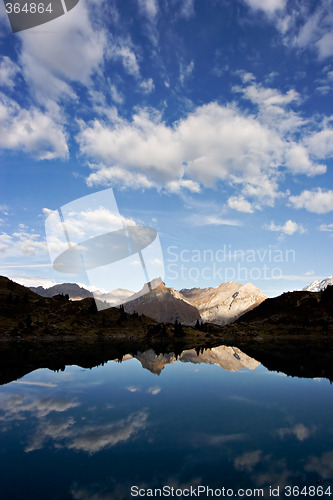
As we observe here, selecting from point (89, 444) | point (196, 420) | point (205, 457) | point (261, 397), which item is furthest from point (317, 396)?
point (89, 444)

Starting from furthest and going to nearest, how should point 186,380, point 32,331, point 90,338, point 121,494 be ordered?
point 90,338
point 32,331
point 186,380
point 121,494

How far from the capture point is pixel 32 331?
527ft

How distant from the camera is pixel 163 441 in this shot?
1058 inches

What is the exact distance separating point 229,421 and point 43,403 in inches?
1124

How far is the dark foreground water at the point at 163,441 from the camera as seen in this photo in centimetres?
1889

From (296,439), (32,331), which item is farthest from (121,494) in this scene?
(32,331)

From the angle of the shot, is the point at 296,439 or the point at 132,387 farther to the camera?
the point at 132,387

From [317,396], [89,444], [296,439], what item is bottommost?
[317,396]

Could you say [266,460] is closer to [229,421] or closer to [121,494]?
[229,421]

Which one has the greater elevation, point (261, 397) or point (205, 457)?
point (205, 457)

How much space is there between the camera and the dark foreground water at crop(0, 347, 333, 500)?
18891 mm

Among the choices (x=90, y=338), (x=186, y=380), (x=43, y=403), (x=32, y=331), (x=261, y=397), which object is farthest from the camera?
(x=90, y=338)

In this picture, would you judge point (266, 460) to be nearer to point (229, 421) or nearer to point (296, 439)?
point (296, 439)

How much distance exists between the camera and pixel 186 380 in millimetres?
60625
